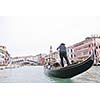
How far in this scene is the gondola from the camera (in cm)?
361

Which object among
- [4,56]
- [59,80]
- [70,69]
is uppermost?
[4,56]

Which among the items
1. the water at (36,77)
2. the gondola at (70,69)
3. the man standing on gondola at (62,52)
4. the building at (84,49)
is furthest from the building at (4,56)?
the building at (84,49)

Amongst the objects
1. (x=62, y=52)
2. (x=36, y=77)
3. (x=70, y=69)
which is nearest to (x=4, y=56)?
(x=36, y=77)

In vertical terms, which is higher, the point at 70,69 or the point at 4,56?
the point at 4,56

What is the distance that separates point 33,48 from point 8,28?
379 millimetres

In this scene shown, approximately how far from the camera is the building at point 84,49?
3.62 m

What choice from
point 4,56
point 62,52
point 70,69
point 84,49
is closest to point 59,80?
point 70,69

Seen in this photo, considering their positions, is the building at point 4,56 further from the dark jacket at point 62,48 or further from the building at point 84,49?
the building at point 84,49

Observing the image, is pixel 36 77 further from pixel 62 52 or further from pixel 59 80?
pixel 62 52

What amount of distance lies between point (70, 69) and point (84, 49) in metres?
0.29

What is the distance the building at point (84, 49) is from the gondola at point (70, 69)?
0.19ft

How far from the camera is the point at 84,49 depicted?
366 cm

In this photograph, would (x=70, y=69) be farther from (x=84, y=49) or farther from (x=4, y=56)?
(x=4, y=56)
